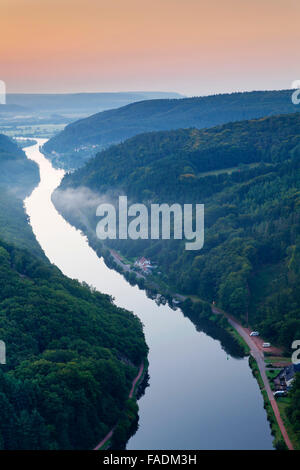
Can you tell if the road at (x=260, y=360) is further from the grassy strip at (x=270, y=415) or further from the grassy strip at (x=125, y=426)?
the grassy strip at (x=125, y=426)

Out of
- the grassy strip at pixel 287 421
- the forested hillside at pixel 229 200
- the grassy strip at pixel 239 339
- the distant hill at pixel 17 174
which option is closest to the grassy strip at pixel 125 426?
the grassy strip at pixel 287 421

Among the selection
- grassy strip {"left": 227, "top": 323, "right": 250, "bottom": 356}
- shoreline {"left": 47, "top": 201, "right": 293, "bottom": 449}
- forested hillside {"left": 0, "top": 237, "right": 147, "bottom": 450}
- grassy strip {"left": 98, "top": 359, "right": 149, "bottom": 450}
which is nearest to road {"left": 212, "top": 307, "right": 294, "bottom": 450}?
shoreline {"left": 47, "top": 201, "right": 293, "bottom": 449}

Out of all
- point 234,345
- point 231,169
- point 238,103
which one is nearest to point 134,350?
point 234,345

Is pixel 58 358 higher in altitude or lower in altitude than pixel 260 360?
higher

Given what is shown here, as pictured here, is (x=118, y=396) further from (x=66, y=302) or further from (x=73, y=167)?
(x=73, y=167)

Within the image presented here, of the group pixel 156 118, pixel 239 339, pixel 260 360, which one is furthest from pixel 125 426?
pixel 156 118

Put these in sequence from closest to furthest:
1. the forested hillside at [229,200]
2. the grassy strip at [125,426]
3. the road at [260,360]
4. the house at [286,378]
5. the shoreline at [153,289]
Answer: the grassy strip at [125,426] → the road at [260,360] → the house at [286,378] → the shoreline at [153,289] → the forested hillside at [229,200]

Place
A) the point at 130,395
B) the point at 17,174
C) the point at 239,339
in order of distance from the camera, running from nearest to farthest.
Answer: the point at 130,395 → the point at 239,339 → the point at 17,174

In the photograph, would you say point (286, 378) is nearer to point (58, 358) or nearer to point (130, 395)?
point (130, 395)
